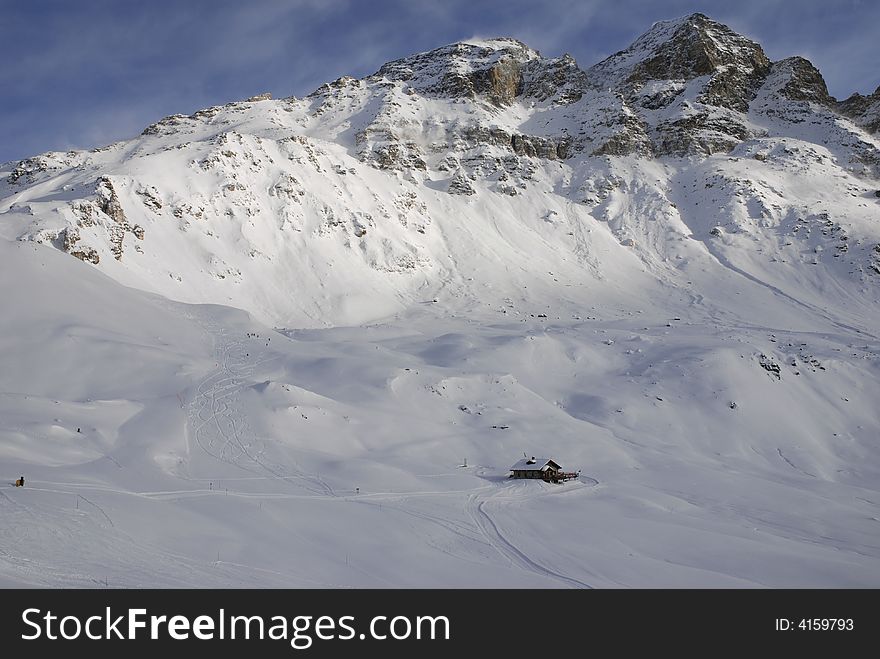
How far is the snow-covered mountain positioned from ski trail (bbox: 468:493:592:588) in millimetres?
220

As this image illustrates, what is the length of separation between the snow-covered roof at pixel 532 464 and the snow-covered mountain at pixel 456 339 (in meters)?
1.64

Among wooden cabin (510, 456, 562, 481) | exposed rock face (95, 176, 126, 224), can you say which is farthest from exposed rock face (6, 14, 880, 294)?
wooden cabin (510, 456, 562, 481)

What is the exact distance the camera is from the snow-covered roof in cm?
2798

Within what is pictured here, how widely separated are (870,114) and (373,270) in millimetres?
103986

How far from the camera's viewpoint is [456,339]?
48094 mm

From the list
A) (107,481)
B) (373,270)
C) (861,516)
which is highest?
(373,270)

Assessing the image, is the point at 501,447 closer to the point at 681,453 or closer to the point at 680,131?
the point at 681,453

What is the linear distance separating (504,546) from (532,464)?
10309mm

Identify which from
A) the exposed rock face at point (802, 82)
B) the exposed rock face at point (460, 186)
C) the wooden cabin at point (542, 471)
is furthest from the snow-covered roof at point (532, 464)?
the exposed rock face at point (802, 82)

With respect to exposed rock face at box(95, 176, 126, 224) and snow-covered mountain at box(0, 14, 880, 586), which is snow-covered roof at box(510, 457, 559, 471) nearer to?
snow-covered mountain at box(0, 14, 880, 586)
